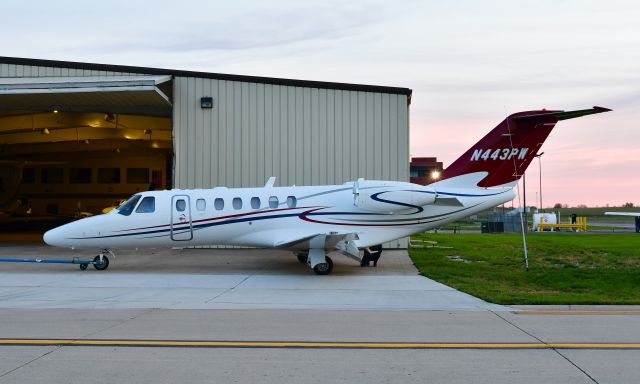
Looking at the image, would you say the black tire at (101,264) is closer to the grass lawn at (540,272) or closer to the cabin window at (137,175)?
the grass lawn at (540,272)

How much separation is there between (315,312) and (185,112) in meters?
15.8

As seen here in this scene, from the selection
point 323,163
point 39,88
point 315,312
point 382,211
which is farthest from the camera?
point 323,163

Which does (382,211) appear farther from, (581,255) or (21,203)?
(21,203)

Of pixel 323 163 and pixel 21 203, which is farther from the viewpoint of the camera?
pixel 21 203

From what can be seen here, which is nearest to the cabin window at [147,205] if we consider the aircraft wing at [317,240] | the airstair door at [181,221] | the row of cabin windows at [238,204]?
the airstair door at [181,221]

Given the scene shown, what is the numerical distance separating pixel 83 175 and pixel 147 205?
3319cm

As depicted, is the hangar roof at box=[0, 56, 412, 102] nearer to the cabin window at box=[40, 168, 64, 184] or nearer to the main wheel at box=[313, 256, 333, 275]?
A: the main wheel at box=[313, 256, 333, 275]

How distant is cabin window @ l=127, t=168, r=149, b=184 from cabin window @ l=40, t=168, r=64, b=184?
5.61 meters

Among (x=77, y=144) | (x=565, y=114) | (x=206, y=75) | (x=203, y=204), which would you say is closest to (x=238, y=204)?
(x=203, y=204)

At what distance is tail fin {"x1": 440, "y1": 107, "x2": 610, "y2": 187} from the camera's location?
17984 millimetres

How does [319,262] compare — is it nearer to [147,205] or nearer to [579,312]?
[147,205]

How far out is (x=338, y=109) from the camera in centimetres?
Result: 2406

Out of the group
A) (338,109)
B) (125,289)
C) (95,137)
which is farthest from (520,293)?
(95,137)

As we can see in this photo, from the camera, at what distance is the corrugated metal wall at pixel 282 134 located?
2392 centimetres
